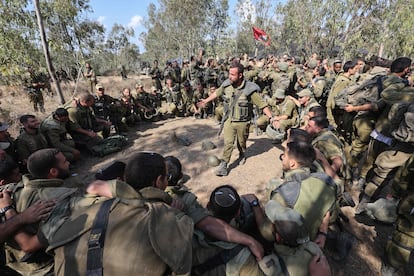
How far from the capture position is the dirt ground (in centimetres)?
278

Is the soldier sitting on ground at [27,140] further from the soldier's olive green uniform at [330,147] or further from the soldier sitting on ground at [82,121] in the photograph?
the soldier's olive green uniform at [330,147]

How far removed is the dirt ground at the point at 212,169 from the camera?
9.12ft

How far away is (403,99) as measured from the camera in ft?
9.66

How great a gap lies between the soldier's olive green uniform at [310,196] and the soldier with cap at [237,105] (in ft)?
8.17

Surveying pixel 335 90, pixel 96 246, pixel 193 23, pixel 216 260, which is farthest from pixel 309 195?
pixel 193 23

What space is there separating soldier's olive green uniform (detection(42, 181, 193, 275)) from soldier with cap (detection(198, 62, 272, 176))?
10.8ft

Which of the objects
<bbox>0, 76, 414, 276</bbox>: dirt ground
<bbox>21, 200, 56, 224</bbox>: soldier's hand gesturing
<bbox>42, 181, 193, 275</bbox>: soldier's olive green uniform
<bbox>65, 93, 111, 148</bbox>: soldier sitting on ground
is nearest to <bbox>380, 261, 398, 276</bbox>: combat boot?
<bbox>0, 76, 414, 276</bbox>: dirt ground

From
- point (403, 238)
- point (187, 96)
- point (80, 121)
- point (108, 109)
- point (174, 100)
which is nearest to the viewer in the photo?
point (403, 238)

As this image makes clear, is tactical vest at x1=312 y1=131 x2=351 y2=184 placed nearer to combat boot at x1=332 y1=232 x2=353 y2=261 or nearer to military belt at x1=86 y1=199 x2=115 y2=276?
combat boot at x1=332 y1=232 x2=353 y2=261

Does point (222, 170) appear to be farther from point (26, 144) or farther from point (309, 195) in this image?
point (26, 144)

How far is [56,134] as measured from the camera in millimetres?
5043

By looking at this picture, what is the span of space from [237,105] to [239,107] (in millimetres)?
53

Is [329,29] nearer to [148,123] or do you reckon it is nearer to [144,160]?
[148,123]

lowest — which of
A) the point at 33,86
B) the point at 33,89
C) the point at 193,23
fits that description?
the point at 33,89
